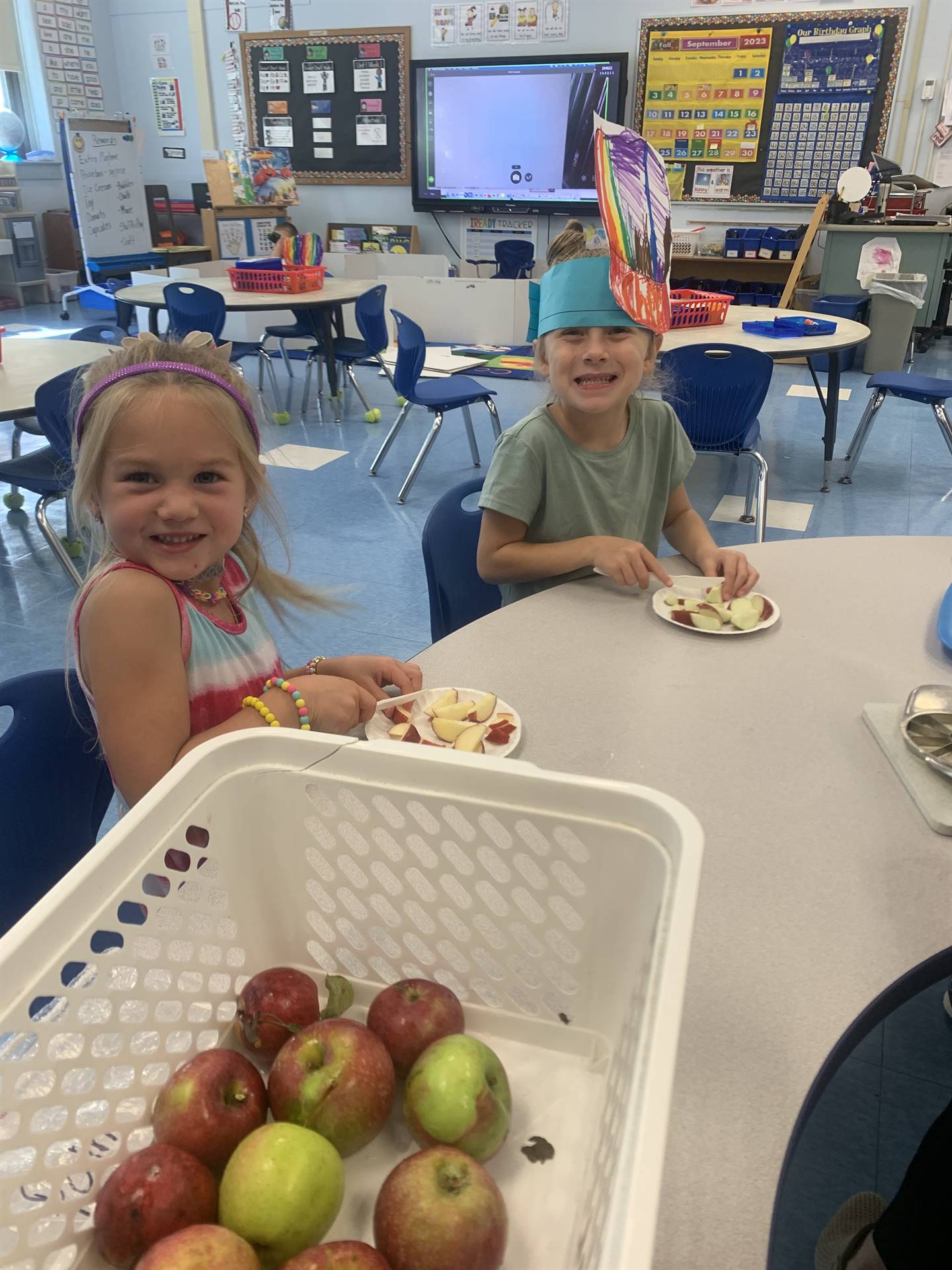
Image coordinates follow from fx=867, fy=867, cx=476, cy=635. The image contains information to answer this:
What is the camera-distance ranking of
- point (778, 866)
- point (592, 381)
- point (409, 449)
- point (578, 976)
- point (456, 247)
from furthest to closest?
point (456, 247), point (409, 449), point (592, 381), point (778, 866), point (578, 976)

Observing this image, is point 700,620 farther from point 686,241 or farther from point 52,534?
point 686,241

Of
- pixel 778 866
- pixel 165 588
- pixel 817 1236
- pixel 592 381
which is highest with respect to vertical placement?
pixel 592 381

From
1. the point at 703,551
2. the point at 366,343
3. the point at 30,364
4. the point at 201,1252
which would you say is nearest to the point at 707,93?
the point at 366,343

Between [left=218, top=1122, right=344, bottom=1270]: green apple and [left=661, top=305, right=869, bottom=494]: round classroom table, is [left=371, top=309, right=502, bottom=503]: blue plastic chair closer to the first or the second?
[left=661, top=305, right=869, bottom=494]: round classroom table

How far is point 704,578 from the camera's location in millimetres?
1261

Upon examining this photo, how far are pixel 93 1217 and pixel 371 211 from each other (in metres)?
7.94

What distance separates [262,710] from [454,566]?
28.4 inches

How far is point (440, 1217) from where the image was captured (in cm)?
43

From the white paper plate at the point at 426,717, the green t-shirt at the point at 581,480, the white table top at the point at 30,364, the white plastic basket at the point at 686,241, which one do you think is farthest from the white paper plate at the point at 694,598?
the white plastic basket at the point at 686,241

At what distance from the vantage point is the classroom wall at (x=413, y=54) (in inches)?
219

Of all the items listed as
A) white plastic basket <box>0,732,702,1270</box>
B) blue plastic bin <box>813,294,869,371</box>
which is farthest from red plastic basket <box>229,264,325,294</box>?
white plastic basket <box>0,732,702,1270</box>

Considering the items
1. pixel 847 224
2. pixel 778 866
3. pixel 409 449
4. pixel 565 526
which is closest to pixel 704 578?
pixel 565 526

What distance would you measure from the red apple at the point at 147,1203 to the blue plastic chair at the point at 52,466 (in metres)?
2.02

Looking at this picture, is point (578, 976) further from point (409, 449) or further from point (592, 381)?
point (409, 449)
